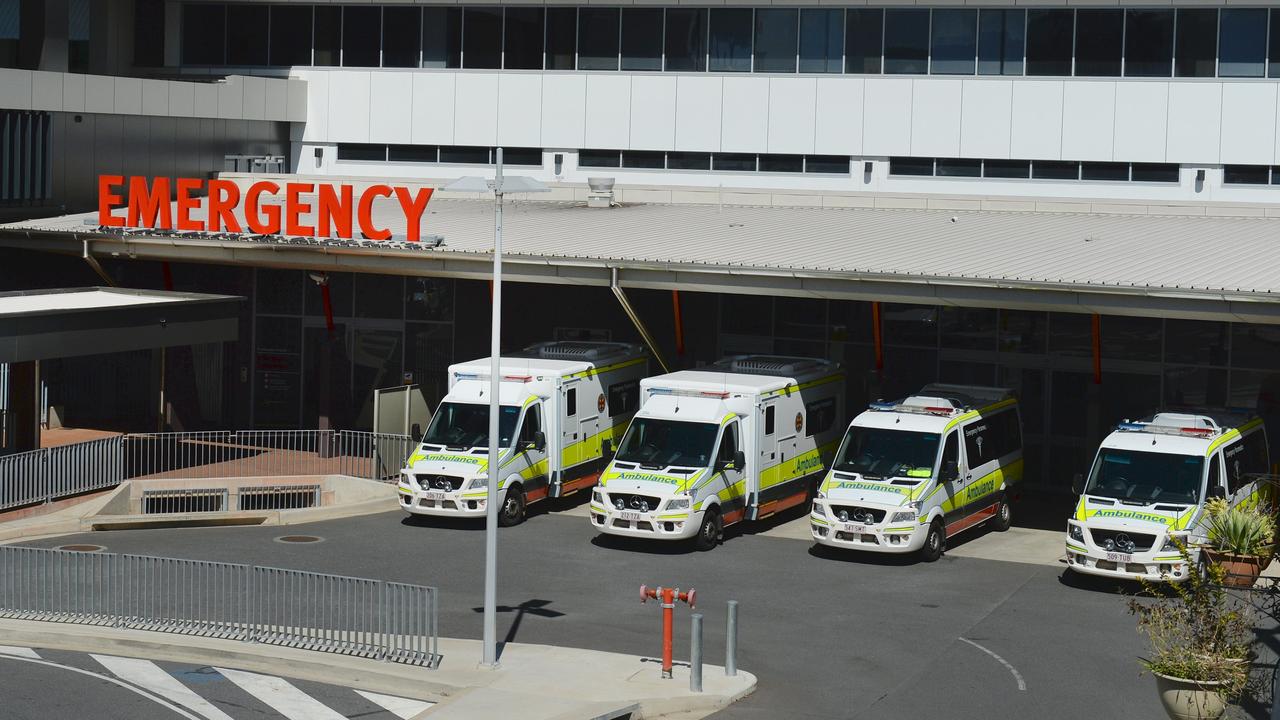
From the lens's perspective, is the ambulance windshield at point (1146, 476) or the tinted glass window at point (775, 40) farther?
the tinted glass window at point (775, 40)

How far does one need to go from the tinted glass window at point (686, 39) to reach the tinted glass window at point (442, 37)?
5.95 meters

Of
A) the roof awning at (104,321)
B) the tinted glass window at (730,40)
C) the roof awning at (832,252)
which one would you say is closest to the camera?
the roof awning at (832,252)

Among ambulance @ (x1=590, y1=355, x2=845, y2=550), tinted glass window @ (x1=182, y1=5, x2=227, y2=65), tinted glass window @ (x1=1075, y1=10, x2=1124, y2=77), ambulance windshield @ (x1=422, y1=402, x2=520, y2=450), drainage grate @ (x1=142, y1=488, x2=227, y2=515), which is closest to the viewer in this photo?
ambulance @ (x1=590, y1=355, x2=845, y2=550)

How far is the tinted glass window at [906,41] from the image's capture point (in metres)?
41.2

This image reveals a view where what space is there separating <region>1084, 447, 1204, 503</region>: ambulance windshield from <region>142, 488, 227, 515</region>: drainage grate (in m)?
17.3

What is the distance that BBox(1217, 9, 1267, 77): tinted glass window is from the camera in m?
38.4

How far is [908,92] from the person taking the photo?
41000 millimetres

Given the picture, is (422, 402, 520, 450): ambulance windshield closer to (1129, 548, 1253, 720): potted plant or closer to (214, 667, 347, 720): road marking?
(214, 667, 347, 720): road marking

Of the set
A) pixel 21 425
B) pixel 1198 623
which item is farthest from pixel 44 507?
pixel 1198 623

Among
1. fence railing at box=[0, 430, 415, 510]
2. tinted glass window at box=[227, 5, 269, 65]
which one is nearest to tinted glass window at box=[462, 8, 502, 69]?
tinted glass window at box=[227, 5, 269, 65]

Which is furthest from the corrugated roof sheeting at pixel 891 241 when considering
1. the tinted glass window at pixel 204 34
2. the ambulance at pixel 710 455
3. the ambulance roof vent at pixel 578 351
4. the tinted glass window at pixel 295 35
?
the tinted glass window at pixel 204 34

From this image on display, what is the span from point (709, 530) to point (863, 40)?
1735 cm

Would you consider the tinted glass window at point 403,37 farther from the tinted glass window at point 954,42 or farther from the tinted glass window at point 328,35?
the tinted glass window at point 954,42

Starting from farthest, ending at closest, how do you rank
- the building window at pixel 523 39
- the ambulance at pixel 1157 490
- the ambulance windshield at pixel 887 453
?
the building window at pixel 523 39, the ambulance windshield at pixel 887 453, the ambulance at pixel 1157 490
